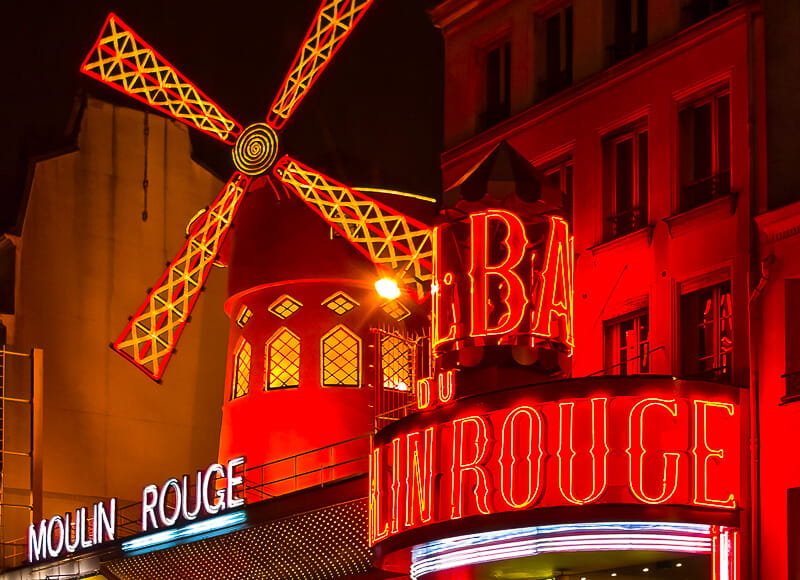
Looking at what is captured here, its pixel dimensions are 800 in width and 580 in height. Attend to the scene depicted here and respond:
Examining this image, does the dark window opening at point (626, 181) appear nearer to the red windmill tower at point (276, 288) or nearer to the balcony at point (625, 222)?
the balcony at point (625, 222)

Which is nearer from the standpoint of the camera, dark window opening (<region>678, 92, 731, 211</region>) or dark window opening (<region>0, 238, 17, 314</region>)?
dark window opening (<region>678, 92, 731, 211</region>)

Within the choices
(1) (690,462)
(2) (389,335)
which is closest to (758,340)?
(1) (690,462)

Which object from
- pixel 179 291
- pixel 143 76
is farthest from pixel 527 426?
pixel 143 76

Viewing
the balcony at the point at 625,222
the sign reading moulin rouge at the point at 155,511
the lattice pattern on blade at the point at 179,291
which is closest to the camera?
the balcony at the point at 625,222

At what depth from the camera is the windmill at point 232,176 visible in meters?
17.9

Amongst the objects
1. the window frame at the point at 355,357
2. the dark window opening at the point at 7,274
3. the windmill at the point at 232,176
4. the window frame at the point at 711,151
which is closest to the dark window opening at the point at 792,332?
the window frame at the point at 711,151

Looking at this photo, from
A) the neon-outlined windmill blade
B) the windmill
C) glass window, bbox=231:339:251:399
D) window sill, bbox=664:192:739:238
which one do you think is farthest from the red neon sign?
glass window, bbox=231:339:251:399

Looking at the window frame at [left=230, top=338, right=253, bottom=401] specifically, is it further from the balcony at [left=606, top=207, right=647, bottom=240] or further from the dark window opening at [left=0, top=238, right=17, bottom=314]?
the balcony at [left=606, top=207, right=647, bottom=240]

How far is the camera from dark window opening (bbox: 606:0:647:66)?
48.1ft

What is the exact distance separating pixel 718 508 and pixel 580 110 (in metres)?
4.00

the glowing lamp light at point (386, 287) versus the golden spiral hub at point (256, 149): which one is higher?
the golden spiral hub at point (256, 149)

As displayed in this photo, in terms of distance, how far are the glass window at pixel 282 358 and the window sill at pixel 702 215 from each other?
21.5 feet

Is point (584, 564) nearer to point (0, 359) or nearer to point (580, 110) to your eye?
point (580, 110)

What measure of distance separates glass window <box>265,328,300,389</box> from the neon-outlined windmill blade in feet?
3.40
